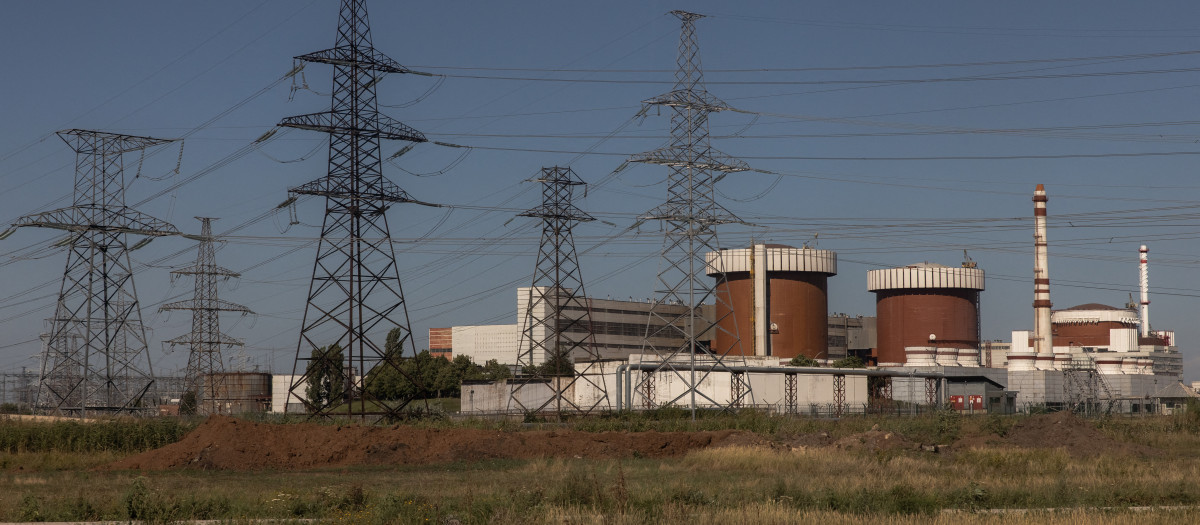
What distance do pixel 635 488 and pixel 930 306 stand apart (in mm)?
116161

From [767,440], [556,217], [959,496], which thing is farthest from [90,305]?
[959,496]

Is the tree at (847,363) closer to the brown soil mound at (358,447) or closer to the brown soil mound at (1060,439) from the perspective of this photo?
the brown soil mound at (1060,439)

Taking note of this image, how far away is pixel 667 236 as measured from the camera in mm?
60344

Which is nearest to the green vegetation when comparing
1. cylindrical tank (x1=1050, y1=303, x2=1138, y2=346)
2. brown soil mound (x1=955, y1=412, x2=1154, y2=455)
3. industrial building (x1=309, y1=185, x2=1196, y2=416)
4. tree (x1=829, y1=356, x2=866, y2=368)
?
brown soil mound (x1=955, y1=412, x2=1154, y2=455)

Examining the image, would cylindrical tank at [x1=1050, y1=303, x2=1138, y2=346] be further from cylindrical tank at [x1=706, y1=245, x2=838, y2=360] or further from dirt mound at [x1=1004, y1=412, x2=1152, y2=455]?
dirt mound at [x1=1004, y1=412, x2=1152, y2=455]

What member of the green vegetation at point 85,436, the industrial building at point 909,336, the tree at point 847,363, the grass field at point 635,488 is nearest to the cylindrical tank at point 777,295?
the industrial building at point 909,336

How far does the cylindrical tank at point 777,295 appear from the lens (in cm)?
12838

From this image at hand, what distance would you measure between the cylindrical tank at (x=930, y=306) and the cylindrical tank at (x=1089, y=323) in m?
13.8

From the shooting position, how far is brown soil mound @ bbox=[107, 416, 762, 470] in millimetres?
34344

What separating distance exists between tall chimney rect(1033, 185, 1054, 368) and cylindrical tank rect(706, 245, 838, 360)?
29218 mm

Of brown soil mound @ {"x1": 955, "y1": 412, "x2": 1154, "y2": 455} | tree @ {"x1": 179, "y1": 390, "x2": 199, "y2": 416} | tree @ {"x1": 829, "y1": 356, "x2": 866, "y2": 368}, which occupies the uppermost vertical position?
tree @ {"x1": 829, "y1": 356, "x2": 866, "y2": 368}

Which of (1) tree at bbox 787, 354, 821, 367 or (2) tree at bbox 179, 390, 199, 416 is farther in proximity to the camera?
(1) tree at bbox 787, 354, 821, 367

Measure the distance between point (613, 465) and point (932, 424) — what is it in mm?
23825

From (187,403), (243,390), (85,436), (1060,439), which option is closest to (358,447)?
(85,436)
